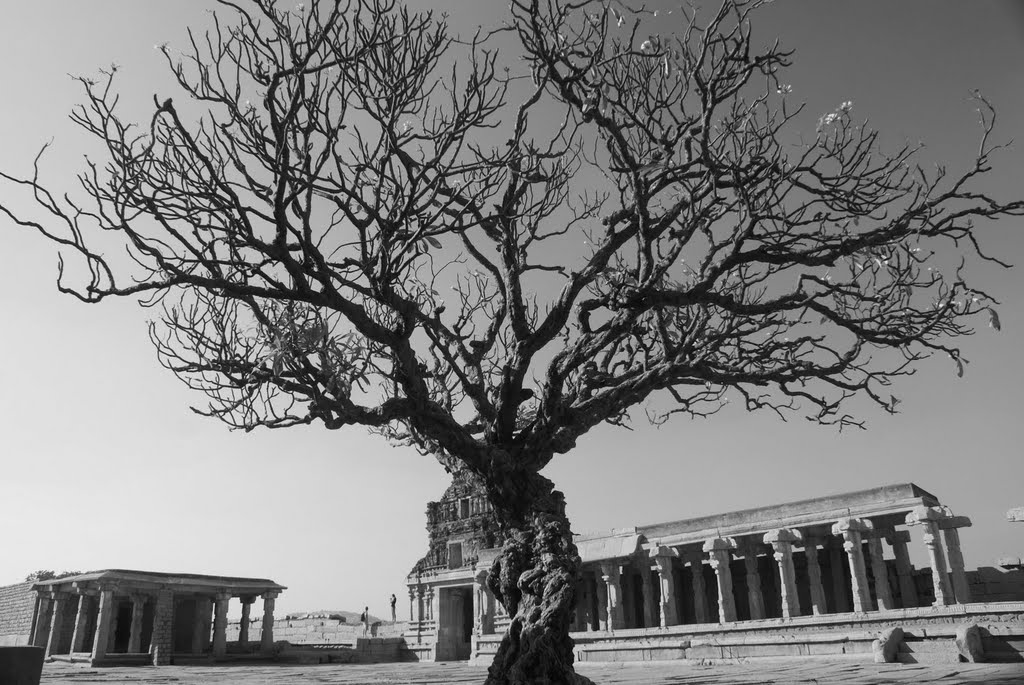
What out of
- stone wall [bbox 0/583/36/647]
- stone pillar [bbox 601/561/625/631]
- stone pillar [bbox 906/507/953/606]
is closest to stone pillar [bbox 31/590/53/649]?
stone wall [bbox 0/583/36/647]

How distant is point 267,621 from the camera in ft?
133

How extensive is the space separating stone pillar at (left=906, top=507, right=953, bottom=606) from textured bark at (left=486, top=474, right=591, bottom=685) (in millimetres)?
18782

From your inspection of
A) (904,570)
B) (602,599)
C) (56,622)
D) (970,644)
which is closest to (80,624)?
(56,622)

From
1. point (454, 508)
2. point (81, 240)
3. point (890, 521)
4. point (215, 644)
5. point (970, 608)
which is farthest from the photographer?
point (454, 508)

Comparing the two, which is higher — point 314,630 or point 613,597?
point 613,597

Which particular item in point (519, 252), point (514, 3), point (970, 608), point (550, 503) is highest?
point (514, 3)

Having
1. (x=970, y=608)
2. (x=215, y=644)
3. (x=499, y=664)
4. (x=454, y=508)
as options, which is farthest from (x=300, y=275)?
(x=454, y=508)

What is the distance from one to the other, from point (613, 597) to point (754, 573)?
21.1ft

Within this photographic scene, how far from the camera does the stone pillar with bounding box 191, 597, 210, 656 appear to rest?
137 feet

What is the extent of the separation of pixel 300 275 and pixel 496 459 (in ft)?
10.7

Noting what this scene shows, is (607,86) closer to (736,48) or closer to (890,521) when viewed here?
(736,48)

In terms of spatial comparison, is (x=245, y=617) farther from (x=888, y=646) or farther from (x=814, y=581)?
(x=888, y=646)

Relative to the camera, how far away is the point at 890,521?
24734 mm

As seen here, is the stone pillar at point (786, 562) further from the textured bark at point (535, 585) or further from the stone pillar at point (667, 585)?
the textured bark at point (535, 585)
